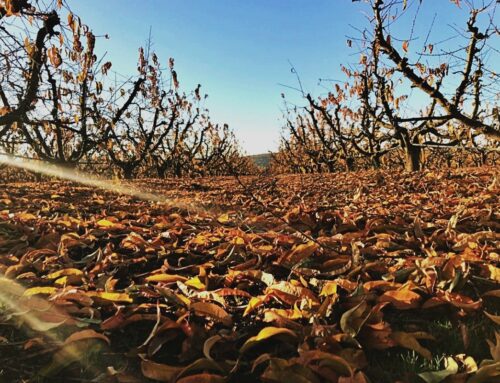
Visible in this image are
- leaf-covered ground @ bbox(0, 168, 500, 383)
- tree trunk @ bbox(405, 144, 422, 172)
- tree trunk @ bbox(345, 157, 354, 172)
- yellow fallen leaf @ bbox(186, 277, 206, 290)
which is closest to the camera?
leaf-covered ground @ bbox(0, 168, 500, 383)

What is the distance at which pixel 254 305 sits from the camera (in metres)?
1.99

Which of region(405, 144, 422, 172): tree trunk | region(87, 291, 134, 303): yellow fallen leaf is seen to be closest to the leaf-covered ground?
region(87, 291, 134, 303): yellow fallen leaf

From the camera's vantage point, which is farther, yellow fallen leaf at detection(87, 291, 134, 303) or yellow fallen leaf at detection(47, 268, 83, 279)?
yellow fallen leaf at detection(47, 268, 83, 279)

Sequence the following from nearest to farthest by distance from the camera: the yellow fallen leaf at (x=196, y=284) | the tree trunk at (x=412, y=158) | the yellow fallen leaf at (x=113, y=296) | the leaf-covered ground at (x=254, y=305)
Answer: the leaf-covered ground at (x=254, y=305), the yellow fallen leaf at (x=113, y=296), the yellow fallen leaf at (x=196, y=284), the tree trunk at (x=412, y=158)

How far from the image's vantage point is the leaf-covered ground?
157cm

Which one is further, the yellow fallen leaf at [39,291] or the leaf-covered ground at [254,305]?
the yellow fallen leaf at [39,291]

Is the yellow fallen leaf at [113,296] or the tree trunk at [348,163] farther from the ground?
the tree trunk at [348,163]

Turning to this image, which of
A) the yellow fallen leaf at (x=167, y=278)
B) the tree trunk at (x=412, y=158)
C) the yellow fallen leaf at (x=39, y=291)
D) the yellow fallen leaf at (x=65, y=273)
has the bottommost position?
the yellow fallen leaf at (x=39, y=291)

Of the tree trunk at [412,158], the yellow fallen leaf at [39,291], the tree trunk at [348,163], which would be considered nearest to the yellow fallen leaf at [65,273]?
the yellow fallen leaf at [39,291]

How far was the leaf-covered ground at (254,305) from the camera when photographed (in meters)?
1.57

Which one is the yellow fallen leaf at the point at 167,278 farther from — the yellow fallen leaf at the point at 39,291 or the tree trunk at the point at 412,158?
the tree trunk at the point at 412,158

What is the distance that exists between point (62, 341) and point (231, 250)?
52.2 inches

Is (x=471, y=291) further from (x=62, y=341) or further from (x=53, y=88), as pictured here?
(x=53, y=88)

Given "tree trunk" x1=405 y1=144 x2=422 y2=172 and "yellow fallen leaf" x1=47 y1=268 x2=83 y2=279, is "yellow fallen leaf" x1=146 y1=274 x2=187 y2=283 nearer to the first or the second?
"yellow fallen leaf" x1=47 y1=268 x2=83 y2=279
